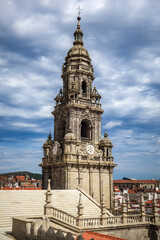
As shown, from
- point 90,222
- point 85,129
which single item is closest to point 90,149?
point 85,129

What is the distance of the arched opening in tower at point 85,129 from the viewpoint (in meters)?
45.4

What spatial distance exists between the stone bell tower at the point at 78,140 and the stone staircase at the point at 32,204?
301 inches

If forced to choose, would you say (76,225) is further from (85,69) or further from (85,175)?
(85,69)

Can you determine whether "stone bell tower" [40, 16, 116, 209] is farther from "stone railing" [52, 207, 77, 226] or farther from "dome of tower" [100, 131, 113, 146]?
"stone railing" [52, 207, 77, 226]

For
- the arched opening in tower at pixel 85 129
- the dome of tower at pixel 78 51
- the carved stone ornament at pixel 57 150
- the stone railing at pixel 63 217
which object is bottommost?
the stone railing at pixel 63 217

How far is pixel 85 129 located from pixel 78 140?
4.10 m

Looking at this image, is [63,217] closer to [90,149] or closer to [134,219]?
[134,219]

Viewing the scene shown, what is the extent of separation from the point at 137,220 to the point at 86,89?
88.0 ft

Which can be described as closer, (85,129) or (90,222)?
(90,222)

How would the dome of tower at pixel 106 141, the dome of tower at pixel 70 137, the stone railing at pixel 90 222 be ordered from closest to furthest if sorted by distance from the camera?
the stone railing at pixel 90 222 → the dome of tower at pixel 70 137 → the dome of tower at pixel 106 141

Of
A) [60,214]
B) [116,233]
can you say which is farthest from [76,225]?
[116,233]

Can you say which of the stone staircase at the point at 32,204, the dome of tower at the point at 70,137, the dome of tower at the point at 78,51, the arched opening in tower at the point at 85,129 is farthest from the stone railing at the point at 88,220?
the dome of tower at the point at 78,51

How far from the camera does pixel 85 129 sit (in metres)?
46.4

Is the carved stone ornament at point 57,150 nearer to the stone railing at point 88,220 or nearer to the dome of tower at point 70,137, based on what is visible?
the dome of tower at point 70,137
